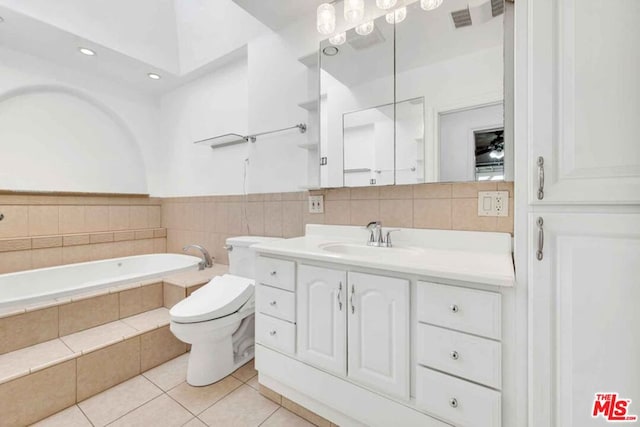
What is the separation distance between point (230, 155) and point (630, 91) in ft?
7.99

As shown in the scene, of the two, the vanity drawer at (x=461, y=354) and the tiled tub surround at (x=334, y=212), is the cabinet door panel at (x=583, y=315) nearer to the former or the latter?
the vanity drawer at (x=461, y=354)

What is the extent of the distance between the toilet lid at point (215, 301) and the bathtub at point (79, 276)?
76 centimetres

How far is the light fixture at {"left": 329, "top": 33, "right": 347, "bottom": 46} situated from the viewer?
64.5 inches

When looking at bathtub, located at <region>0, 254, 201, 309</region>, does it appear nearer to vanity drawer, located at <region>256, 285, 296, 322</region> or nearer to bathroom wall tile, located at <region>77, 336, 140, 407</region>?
bathroom wall tile, located at <region>77, 336, 140, 407</region>

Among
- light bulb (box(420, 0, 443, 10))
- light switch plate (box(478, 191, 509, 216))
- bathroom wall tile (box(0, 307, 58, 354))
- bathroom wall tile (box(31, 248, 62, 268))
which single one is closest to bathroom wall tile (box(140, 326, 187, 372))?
bathroom wall tile (box(0, 307, 58, 354))

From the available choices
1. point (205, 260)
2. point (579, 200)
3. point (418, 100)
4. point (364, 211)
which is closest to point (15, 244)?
point (205, 260)

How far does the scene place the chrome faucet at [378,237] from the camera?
1.43 meters

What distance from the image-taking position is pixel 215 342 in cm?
159

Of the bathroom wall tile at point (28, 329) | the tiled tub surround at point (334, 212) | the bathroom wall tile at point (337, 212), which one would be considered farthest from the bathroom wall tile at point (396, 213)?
the bathroom wall tile at point (28, 329)

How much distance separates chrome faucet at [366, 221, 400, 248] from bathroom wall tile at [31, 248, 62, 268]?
270 cm

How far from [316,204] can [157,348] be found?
138cm

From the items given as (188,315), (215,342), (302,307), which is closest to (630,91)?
(302,307)

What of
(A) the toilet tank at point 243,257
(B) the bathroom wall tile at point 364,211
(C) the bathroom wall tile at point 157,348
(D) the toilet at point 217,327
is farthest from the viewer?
(A) the toilet tank at point 243,257

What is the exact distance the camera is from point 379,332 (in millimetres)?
1042
